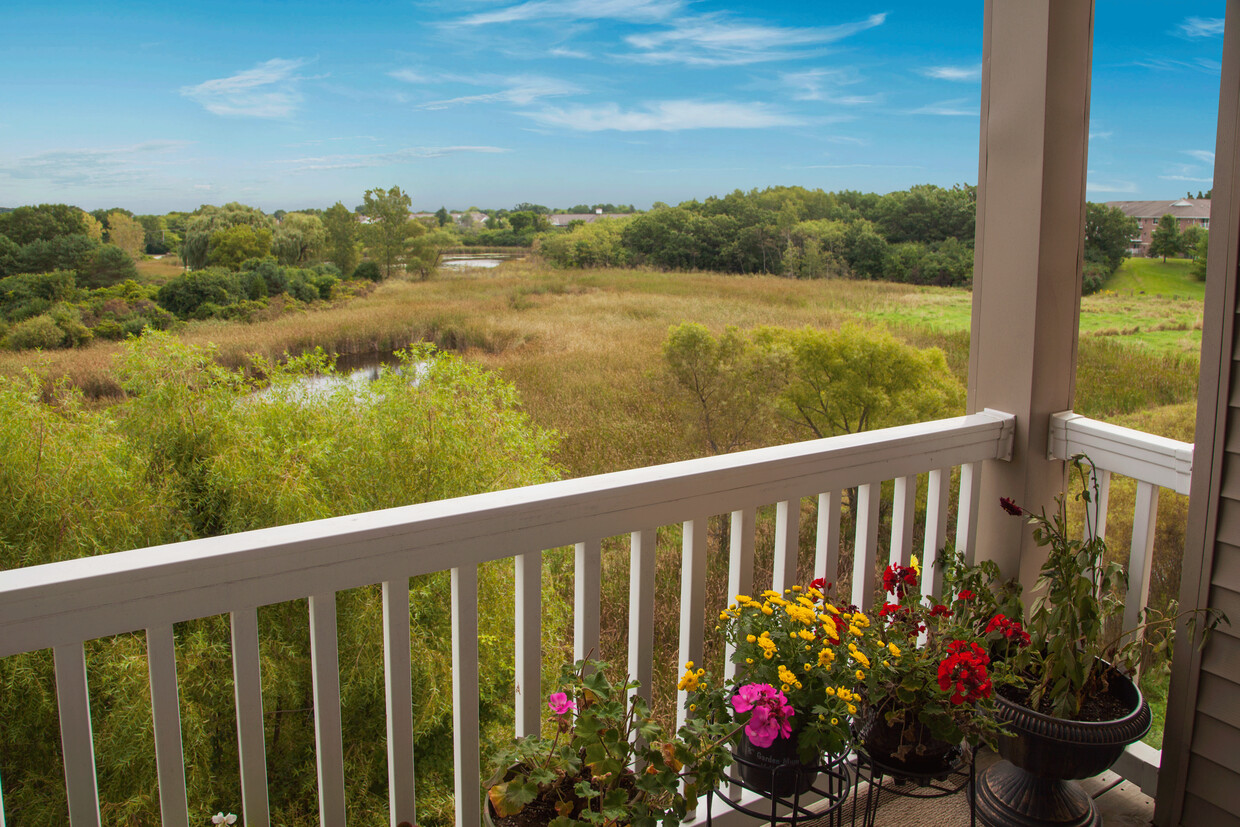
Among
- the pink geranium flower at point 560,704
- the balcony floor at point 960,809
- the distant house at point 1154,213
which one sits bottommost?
the balcony floor at point 960,809

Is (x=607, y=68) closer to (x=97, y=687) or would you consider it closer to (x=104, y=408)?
(x=104, y=408)

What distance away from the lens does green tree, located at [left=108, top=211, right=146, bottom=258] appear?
192cm

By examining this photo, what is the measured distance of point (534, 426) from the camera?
253 centimetres

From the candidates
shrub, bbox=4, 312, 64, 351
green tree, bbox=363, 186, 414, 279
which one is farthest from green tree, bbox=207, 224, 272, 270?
shrub, bbox=4, 312, 64, 351

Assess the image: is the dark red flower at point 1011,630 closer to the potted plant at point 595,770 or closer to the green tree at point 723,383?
the potted plant at point 595,770

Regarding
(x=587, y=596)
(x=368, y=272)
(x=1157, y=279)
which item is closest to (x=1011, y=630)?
(x=587, y=596)

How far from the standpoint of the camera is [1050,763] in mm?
1556

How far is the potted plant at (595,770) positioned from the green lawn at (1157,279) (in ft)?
5.85

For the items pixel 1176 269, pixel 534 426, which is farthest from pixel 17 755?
pixel 1176 269

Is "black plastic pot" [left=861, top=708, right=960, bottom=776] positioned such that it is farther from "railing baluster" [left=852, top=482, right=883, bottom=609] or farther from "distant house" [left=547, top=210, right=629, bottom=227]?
"distant house" [left=547, top=210, right=629, bottom=227]

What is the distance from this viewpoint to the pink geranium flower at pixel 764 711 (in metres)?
1.08

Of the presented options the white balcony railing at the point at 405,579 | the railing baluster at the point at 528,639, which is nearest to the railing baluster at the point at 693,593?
the white balcony railing at the point at 405,579

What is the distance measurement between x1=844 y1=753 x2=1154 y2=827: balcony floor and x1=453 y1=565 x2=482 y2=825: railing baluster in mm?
871

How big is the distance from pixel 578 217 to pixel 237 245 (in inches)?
39.1
